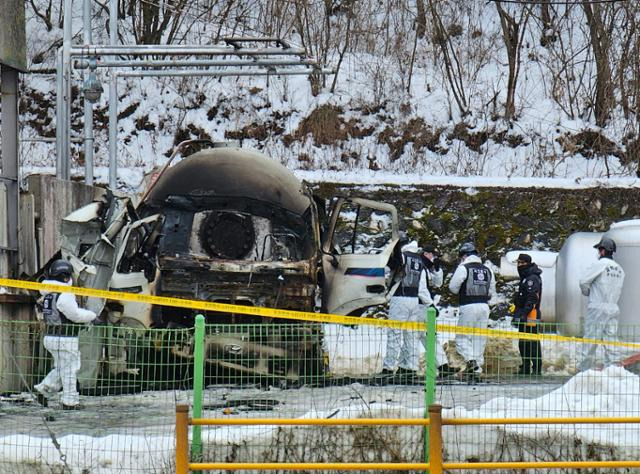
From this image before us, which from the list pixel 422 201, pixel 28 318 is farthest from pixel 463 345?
pixel 422 201

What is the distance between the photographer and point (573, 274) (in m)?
14.9

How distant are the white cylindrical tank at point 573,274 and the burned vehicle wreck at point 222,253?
2641 millimetres

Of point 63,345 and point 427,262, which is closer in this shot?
point 63,345

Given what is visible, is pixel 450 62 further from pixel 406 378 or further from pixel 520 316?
pixel 406 378

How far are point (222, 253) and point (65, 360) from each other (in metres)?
3.07

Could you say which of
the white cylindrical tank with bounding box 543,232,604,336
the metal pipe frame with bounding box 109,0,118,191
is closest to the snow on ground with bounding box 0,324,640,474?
the white cylindrical tank with bounding box 543,232,604,336

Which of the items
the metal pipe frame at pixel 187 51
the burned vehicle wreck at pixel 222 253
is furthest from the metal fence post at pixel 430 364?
the metal pipe frame at pixel 187 51

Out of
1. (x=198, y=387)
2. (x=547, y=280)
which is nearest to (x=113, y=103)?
(x=547, y=280)

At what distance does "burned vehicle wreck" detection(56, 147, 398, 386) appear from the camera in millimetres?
12266

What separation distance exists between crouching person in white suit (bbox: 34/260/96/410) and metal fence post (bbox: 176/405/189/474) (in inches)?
150

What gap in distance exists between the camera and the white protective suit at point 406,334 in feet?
36.6

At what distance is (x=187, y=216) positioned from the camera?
→ 13.5 meters

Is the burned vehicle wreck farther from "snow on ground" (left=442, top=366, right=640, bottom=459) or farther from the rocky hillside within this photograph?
the rocky hillside

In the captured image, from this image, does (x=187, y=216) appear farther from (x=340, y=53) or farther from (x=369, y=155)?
(x=340, y=53)
